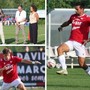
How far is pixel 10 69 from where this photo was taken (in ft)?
33.0

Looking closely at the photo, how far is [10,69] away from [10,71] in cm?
4

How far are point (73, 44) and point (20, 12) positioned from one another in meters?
1.25

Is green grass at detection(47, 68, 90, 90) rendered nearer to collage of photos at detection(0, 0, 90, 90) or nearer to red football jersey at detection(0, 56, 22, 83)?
collage of photos at detection(0, 0, 90, 90)

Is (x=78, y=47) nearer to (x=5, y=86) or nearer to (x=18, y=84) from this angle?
(x=18, y=84)

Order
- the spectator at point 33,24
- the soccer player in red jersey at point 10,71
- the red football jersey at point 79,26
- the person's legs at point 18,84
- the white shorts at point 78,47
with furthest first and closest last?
the red football jersey at point 79,26
the white shorts at point 78,47
the spectator at point 33,24
the person's legs at point 18,84
the soccer player in red jersey at point 10,71

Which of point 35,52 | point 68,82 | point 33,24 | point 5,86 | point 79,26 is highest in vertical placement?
point 33,24

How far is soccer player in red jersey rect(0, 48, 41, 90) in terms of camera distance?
32.3 ft

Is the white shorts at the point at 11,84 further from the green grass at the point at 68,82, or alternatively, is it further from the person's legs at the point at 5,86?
the green grass at the point at 68,82

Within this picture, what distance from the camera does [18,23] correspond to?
12.0 metres

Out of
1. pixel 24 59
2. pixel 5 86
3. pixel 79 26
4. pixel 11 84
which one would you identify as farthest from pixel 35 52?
pixel 79 26

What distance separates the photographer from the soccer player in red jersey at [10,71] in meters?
9.85

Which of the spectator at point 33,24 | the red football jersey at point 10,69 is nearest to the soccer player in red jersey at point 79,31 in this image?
the spectator at point 33,24

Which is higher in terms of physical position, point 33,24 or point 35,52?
point 33,24

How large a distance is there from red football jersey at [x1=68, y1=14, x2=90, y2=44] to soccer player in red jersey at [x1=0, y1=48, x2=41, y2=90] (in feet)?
7.32
